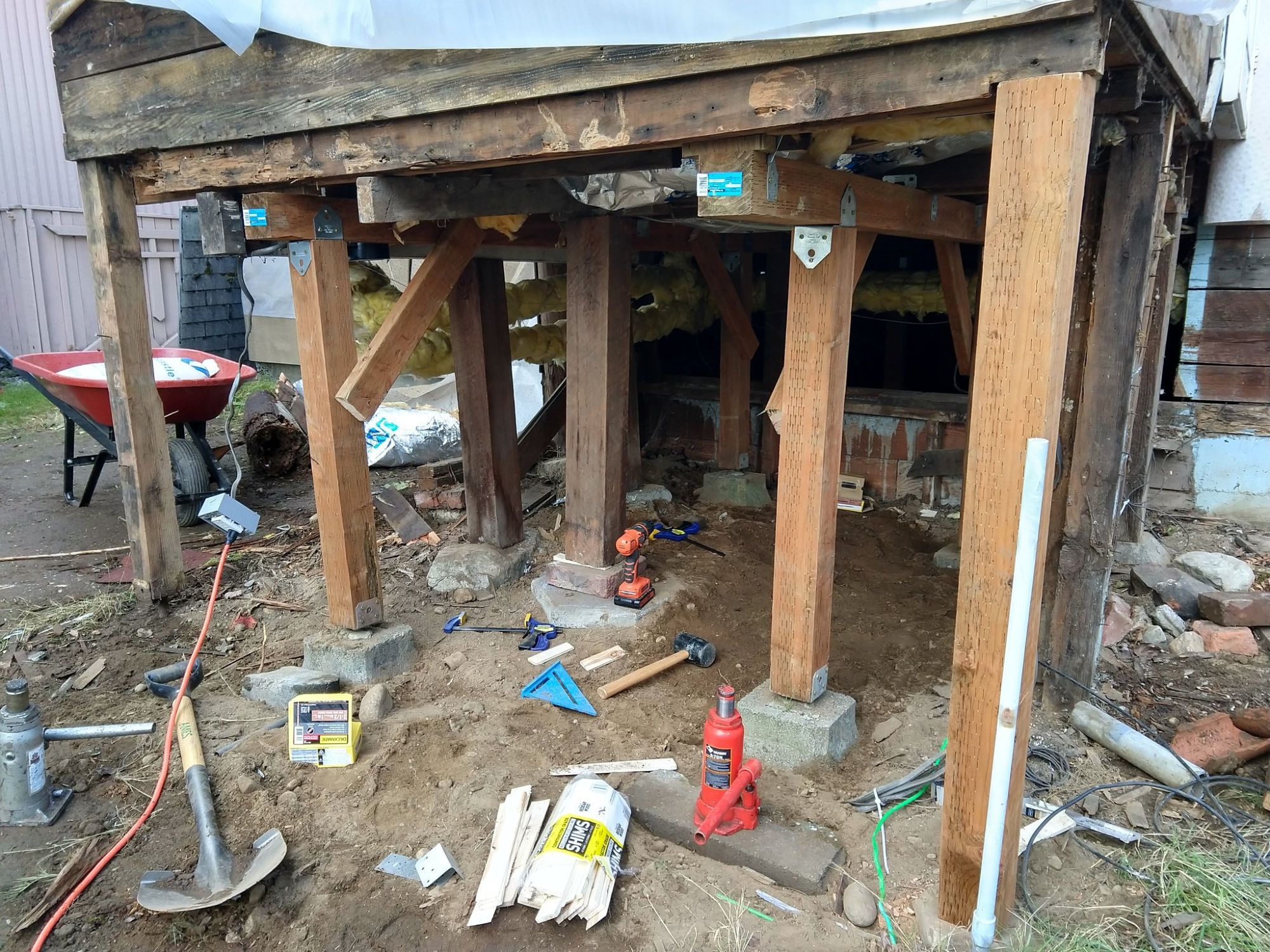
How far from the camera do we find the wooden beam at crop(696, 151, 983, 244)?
2381 millimetres

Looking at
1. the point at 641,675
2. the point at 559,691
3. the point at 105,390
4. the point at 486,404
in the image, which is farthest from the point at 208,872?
the point at 105,390

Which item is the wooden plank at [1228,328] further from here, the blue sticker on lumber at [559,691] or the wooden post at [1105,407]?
the blue sticker on lumber at [559,691]

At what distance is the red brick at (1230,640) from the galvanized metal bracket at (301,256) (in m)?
4.79

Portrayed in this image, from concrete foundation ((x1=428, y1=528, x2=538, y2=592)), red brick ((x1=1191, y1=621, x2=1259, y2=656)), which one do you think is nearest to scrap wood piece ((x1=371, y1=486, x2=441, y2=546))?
concrete foundation ((x1=428, y1=528, x2=538, y2=592))

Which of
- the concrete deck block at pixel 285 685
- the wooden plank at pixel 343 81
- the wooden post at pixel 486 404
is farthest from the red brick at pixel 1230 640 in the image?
the concrete deck block at pixel 285 685

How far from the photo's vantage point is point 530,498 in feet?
21.1

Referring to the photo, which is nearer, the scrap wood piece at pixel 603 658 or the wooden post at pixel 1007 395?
the wooden post at pixel 1007 395

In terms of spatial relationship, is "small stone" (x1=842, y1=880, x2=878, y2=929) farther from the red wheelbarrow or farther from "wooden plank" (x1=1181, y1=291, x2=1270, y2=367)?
the red wheelbarrow

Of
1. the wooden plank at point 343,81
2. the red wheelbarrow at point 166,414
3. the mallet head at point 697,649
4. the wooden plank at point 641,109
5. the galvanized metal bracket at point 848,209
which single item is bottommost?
the mallet head at point 697,649

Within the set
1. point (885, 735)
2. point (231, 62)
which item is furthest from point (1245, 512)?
point (231, 62)

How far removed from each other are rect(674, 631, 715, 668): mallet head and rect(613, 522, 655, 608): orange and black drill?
16.1 inches

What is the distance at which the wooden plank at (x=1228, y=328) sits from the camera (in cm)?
539

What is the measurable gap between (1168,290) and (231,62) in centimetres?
507

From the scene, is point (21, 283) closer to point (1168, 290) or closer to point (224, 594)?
point (224, 594)
